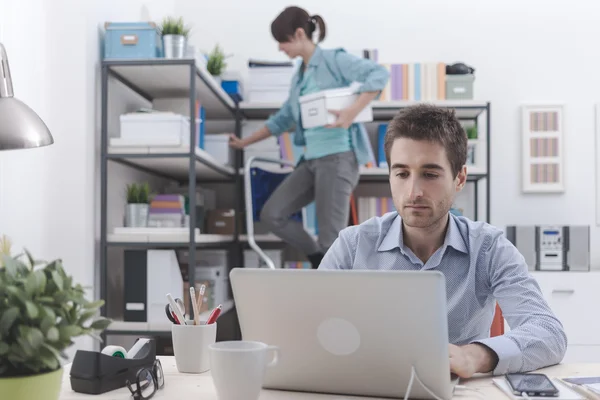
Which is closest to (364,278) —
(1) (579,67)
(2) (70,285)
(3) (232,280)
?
(3) (232,280)

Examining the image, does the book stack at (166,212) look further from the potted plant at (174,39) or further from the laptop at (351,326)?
the laptop at (351,326)

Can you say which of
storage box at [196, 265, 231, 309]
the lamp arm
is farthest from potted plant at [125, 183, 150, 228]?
the lamp arm

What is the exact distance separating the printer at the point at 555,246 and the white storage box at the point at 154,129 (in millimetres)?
2109

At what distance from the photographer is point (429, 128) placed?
151cm

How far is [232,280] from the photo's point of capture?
A: 0.91 m

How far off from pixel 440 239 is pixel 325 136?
172 cm

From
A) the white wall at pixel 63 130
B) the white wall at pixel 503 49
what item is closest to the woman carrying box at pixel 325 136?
the white wall at pixel 63 130

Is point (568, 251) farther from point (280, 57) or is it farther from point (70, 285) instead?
point (70, 285)

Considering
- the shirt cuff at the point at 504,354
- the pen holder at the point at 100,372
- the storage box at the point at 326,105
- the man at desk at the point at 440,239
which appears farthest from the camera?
the storage box at the point at 326,105

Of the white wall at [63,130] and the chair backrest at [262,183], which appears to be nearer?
the white wall at [63,130]

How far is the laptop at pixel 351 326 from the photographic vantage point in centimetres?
84

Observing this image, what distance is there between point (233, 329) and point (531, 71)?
254 cm

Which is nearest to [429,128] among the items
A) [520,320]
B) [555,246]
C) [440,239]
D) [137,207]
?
[440,239]

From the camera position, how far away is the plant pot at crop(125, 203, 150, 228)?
3020mm
